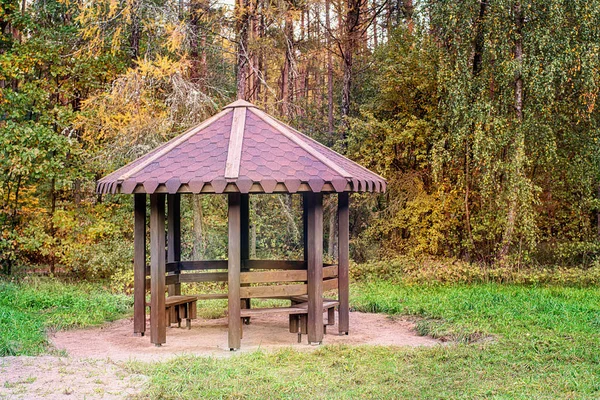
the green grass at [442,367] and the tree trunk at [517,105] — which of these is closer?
the green grass at [442,367]

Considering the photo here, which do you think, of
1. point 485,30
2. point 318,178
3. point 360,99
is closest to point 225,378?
point 318,178

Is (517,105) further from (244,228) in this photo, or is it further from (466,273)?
(244,228)

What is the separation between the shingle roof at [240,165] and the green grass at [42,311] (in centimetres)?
209

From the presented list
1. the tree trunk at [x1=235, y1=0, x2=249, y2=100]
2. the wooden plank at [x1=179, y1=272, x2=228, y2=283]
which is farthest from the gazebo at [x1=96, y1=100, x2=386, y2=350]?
the tree trunk at [x1=235, y1=0, x2=249, y2=100]

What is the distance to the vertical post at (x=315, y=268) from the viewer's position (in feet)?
26.0

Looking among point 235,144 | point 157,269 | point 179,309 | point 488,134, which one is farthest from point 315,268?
point 488,134

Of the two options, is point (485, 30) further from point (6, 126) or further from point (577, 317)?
point (6, 126)

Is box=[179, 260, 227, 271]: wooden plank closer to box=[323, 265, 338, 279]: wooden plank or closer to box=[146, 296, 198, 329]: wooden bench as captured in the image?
box=[146, 296, 198, 329]: wooden bench

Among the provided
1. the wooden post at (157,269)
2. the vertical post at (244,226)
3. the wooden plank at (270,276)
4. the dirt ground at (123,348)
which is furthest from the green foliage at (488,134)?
the wooden post at (157,269)

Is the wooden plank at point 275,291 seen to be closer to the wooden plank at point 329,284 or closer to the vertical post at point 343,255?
the wooden plank at point 329,284

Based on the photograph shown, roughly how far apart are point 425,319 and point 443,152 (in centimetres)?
557

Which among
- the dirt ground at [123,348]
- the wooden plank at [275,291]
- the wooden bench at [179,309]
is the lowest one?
the dirt ground at [123,348]

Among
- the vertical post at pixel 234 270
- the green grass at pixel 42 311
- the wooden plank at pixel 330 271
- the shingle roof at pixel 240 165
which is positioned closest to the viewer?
the shingle roof at pixel 240 165

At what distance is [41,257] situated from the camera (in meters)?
16.6
